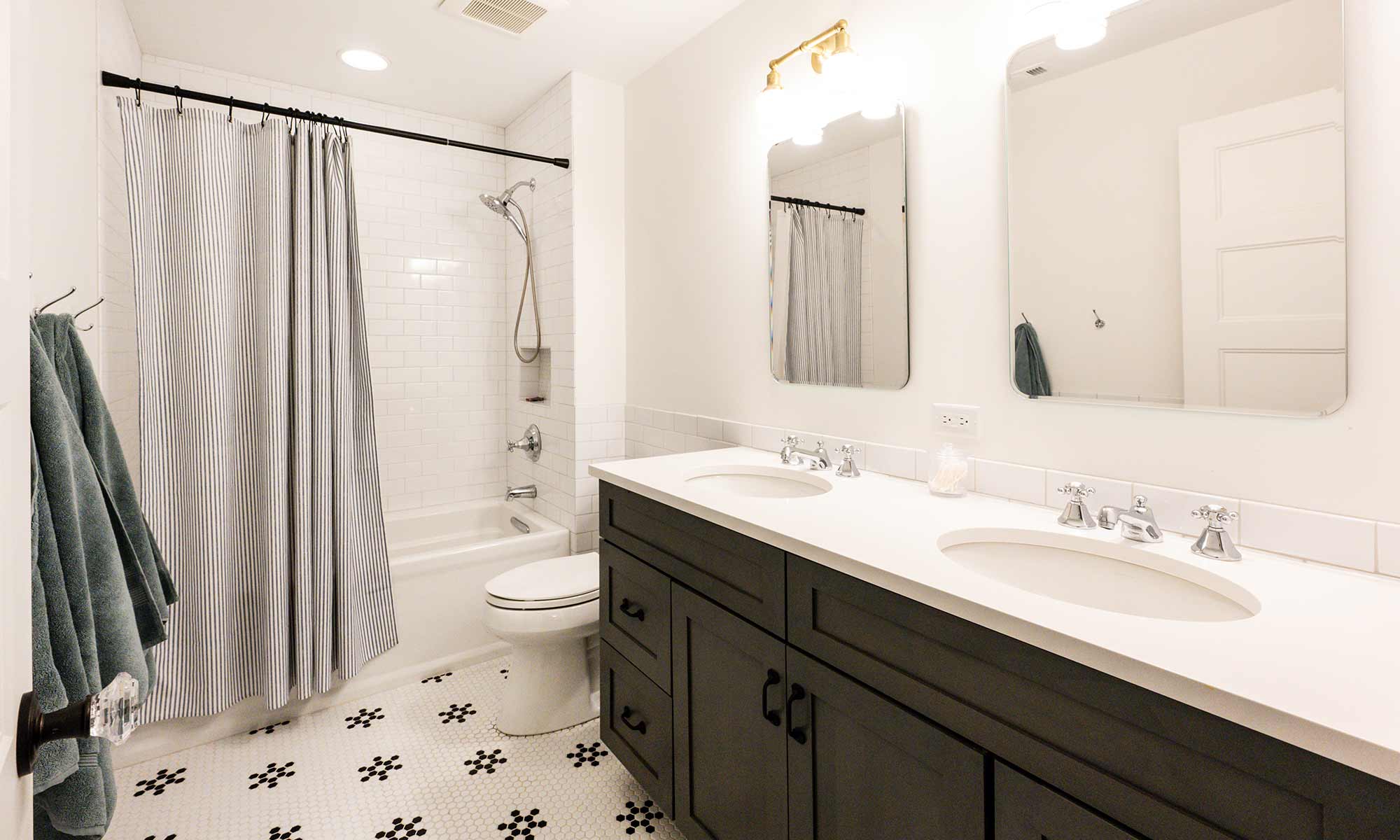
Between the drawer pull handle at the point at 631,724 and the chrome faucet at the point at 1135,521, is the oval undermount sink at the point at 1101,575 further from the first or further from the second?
the drawer pull handle at the point at 631,724

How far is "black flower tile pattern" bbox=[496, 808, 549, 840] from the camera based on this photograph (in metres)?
1.76

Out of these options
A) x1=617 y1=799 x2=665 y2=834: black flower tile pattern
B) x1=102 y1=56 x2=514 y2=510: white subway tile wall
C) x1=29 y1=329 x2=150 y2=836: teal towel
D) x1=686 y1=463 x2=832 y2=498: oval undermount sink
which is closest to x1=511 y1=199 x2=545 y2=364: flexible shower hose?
x1=102 y1=56 x2=514 y2=510: white subway tile wall

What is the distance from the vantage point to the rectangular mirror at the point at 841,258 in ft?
5.67

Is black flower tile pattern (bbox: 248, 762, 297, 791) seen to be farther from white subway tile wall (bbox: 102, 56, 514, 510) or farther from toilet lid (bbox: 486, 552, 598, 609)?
white subway tile wall (bbox: 102, 56, 514, 510)

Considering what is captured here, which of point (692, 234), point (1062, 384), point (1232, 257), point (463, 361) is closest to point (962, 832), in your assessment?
point (1062, 384)

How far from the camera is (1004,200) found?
148 centimetres

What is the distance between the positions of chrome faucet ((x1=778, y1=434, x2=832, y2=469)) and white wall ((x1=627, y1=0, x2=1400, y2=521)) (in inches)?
3.4

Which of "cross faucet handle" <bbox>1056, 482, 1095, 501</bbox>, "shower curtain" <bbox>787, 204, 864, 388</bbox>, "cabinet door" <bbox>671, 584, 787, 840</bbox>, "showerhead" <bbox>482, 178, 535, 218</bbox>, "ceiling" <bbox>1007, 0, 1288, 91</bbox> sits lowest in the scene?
"cabinet door" <bbox>671, 584, 787, 840</bbox>

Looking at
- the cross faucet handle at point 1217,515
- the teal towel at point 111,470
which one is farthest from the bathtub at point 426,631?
the cross faucet handle at point 1217,515

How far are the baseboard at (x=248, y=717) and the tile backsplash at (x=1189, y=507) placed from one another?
1.69 m

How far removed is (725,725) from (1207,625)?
94cm

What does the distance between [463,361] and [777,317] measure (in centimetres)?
197

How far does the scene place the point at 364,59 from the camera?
2652 mm

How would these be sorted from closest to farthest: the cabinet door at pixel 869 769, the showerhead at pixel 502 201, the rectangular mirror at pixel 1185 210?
1. the cabinet door at pixel 869 769
2. the rectangular mirror at pixel 1185 210
3. the showerhead at pixel 502 201
